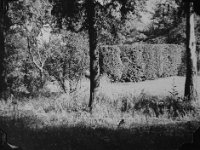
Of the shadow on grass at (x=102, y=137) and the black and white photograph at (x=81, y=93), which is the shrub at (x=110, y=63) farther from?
the shadow on grass at (x=102, y=137)

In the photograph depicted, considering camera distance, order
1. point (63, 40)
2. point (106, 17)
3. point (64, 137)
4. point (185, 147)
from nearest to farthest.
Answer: point (185, 147) → point (64, 137) → point (106, 17) → point (63, 40)

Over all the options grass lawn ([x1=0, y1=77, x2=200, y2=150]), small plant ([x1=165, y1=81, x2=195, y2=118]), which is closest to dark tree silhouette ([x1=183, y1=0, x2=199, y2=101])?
small plant ([x1=165, y1=81, x2=195, y2=118])

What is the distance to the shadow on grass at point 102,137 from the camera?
6.63 m

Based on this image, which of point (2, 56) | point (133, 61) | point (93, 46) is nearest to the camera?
point (93, 46)

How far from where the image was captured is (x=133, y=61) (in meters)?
24.2

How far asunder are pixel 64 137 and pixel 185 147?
18.1 ft

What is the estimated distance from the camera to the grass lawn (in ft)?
22.3

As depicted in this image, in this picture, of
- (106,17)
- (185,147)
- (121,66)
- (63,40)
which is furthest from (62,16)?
(121,66)

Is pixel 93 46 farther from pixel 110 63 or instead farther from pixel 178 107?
pixel 110 63

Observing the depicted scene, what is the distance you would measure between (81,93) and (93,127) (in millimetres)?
5615

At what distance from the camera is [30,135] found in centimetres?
785

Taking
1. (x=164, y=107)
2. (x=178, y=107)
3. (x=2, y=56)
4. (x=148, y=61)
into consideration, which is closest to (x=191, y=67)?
Answer: (x=178, y=107)

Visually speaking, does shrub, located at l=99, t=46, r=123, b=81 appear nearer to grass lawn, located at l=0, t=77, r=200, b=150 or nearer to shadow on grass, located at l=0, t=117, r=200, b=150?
grass lawn, located at l=0, t=77, r=200, b=150

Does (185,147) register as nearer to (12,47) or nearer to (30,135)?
(30,135)
